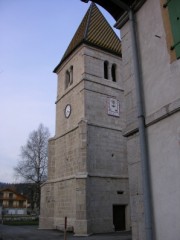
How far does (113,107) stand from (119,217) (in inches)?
296

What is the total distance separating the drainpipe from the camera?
4.90 m

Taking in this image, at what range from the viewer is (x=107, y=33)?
22.9m

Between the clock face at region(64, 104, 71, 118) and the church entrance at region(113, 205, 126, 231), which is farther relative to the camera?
the clock face at region(64, 104, 71, 118)

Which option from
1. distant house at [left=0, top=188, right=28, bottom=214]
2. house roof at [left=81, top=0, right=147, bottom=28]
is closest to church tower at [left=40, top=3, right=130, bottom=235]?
house roof at [left=81, top=0, right=147, bottom=28]

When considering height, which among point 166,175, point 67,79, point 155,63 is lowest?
point 166,175

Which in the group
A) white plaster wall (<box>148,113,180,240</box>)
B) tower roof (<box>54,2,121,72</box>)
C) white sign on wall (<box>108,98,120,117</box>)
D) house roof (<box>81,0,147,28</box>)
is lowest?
white plaster wall (<box>148,113,180,240</box>)

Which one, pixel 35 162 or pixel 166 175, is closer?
pixel 166 175

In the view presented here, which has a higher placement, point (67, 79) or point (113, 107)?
point (67, 79)

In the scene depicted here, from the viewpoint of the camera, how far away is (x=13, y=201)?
75.4 meters

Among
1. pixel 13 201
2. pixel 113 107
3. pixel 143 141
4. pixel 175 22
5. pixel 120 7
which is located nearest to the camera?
pixel 175 22

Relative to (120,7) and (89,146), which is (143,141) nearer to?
(120,7)

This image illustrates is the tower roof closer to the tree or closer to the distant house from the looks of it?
the tree

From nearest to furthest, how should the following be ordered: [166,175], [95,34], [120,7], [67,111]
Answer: [166,175] → [120,7] → [67,111] → [95,34]

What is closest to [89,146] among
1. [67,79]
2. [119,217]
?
[119,217]
